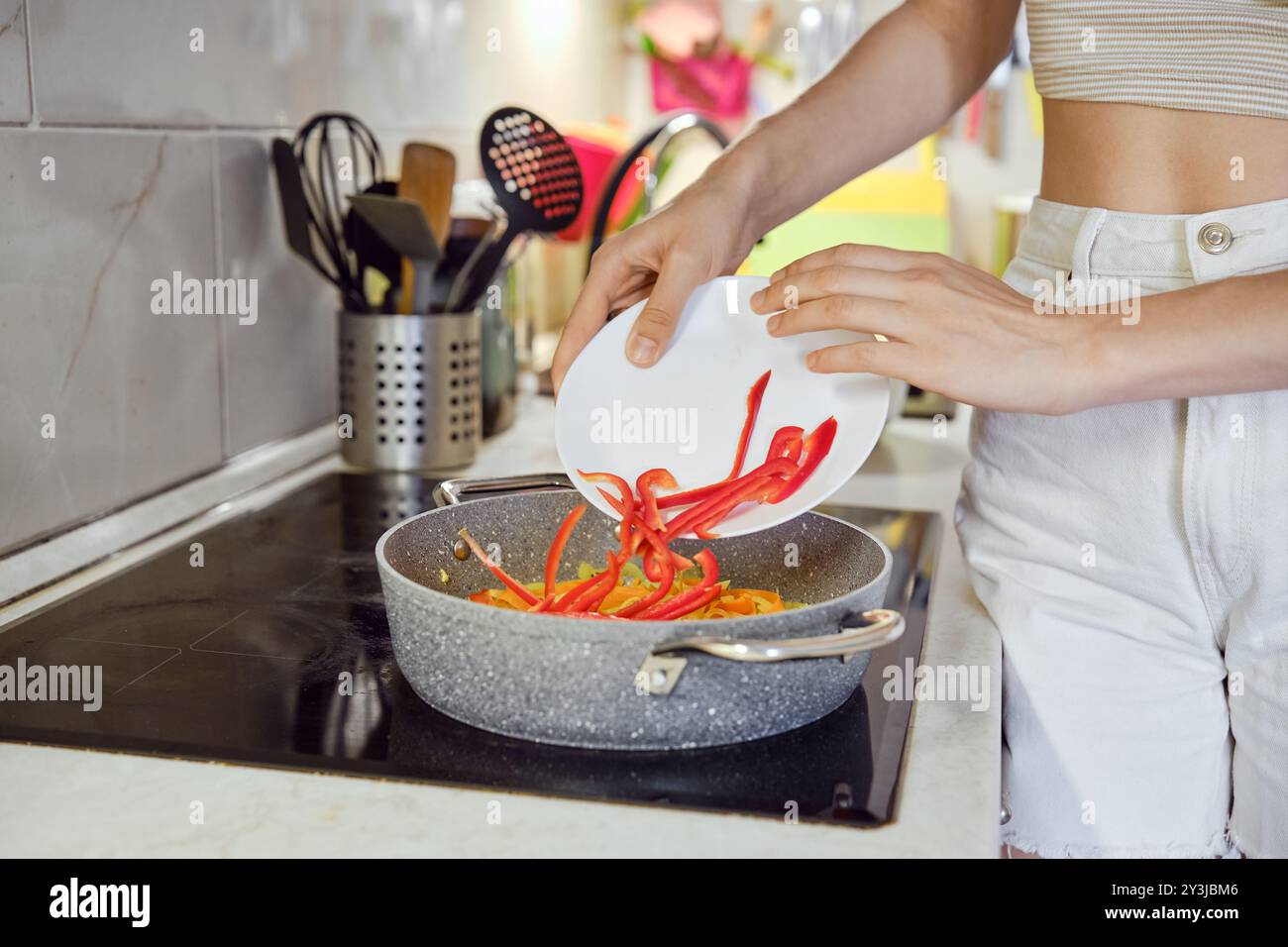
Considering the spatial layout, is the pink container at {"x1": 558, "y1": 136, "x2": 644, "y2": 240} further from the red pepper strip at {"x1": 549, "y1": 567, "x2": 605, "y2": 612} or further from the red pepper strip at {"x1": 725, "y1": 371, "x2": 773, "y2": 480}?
the red pepper strip at {"x1": 549, "y1": 567, "x2": 605, "y2": 612}

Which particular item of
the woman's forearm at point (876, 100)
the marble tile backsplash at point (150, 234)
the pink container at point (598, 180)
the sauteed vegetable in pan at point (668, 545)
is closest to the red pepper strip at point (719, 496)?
the sauteed vegetable in pan at point (668, 545)

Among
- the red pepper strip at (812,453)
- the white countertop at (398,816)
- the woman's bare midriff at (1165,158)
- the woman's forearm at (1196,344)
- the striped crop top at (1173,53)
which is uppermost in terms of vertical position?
the striped crop top at (1173,53)

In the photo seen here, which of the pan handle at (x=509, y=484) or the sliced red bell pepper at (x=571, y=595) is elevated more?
the pan handle at (x=509, y=484)

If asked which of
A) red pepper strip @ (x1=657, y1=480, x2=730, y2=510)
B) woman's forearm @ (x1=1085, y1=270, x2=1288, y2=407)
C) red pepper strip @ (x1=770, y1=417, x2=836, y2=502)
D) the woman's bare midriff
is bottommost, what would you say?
red pepper strip @ (x1=657, y1=480, x2=730, y2=510)

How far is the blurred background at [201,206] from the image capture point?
0.87m

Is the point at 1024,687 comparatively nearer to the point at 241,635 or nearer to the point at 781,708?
the point at 781,708

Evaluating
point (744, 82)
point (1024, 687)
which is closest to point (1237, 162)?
point (1024, 687)

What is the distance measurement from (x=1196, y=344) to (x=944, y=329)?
5.1 inches

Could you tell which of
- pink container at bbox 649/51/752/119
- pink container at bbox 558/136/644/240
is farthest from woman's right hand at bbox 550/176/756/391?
pink container at bbox 649/51/752/119

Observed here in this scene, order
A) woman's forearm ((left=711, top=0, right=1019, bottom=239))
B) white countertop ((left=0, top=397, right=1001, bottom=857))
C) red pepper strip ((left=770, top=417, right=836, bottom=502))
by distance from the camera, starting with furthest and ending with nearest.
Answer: woman's forearm ((left=711, top=0, right=1019, bottom=239)) → red pepper strip ((left=770, top=417, right=836, bottom=502)) → white countertop ((left=0, top=397, right=1001, bottom=857))

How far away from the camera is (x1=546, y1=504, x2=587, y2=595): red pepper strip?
749 millimetres

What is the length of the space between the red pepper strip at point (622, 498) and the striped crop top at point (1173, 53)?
38cm

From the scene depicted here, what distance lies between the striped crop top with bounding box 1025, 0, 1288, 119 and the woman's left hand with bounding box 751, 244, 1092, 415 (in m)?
0.17

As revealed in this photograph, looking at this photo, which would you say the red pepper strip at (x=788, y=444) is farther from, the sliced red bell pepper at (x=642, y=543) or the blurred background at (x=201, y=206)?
the blurred background at (x=201, y=206)
